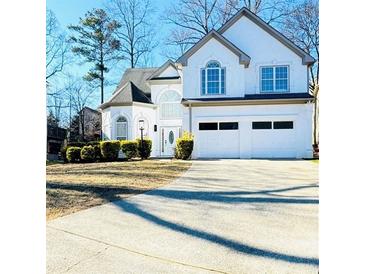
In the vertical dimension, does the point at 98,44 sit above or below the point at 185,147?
above

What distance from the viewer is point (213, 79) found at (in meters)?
13.4

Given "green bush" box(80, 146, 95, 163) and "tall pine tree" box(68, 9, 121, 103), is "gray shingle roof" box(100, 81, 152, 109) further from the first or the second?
"green bush" box(80, 146, 95, 163)

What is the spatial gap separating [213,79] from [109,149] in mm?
5653

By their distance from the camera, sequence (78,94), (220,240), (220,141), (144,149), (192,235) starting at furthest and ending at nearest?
1. (78,94)
2. (144,149)
3. (220,141)
4. (192,235)
5. (220,240)

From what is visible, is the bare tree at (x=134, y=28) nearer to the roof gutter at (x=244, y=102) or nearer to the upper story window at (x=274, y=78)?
→ the roof gutter at (x=244, y=102)

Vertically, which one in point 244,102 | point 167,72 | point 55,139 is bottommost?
point 55,139

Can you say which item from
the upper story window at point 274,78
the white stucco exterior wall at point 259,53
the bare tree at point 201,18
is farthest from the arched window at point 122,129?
the upper story window at point 274,78

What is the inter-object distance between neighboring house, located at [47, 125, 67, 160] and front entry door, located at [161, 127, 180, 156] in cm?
617

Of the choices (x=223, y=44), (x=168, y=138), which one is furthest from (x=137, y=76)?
(x=223, y=44)

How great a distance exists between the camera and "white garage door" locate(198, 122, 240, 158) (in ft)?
42.3

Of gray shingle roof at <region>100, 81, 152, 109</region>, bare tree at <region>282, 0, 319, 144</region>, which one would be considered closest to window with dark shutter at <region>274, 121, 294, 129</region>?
gray shingle roof at <region>100, 81, 152, 109</region>

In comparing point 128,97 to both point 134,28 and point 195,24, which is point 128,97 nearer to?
point 134,28

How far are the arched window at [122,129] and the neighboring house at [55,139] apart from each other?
13.7 feet
